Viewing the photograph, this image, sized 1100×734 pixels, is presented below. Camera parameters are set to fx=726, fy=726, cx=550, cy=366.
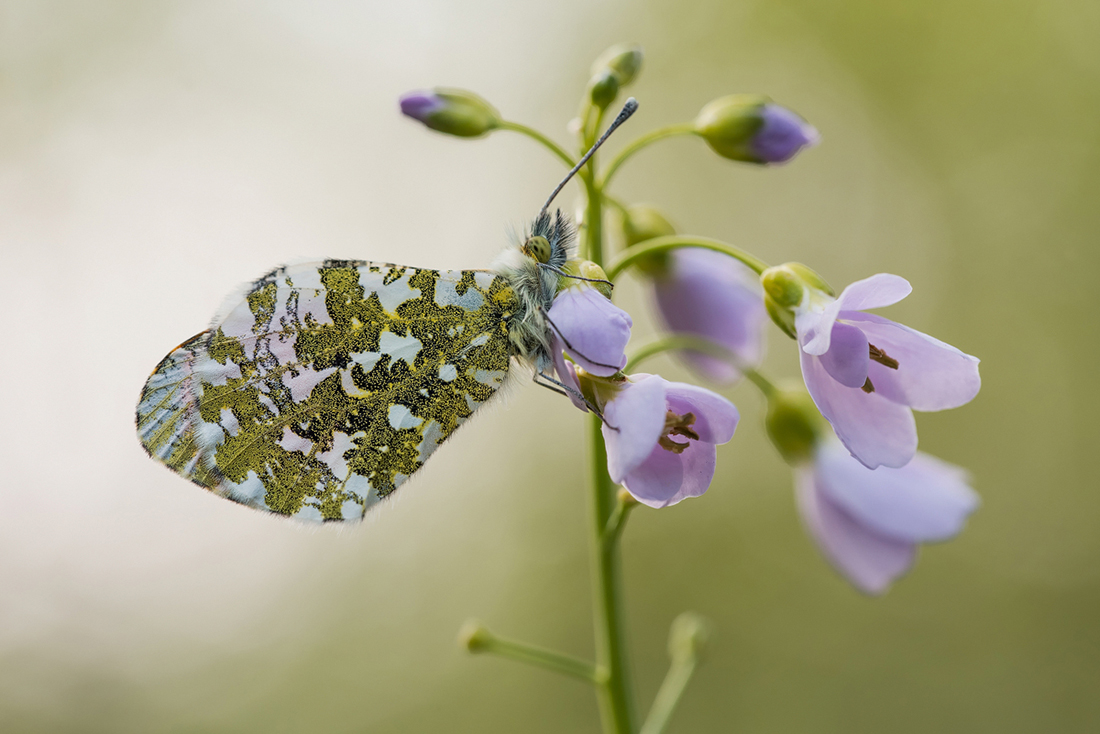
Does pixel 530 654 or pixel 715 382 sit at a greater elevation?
pixel 715 382

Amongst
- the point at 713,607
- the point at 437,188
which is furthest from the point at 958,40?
the point at 713,607

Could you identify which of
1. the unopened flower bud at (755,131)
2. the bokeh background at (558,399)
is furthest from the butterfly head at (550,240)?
the bokeh background at (558,399)

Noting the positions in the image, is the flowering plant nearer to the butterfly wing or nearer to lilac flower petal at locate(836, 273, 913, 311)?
lilac flower petal at locate(836, 273, 913, 311)

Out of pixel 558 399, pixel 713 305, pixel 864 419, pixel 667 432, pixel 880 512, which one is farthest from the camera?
pixel 558 399

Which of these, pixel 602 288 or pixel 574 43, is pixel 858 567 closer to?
pixel 602 288

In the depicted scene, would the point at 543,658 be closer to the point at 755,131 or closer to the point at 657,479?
the point at 657,479

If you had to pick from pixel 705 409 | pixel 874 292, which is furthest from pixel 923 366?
pixel 705 409
